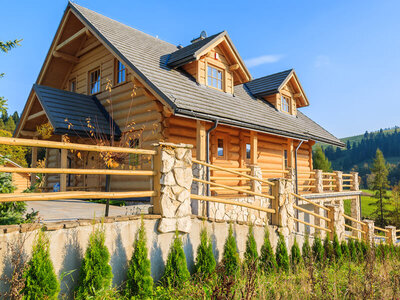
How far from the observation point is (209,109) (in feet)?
34.8

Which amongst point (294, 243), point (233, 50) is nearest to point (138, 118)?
point (233, 50)

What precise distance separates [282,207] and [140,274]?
409 centimetres

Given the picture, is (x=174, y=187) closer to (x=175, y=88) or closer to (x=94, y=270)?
(x=94, y=270)

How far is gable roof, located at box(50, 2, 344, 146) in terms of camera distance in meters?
10.0

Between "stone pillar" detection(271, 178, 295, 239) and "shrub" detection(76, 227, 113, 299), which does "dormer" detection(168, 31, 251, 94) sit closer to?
"stone pillar" detection(271, 178, 295, 239)

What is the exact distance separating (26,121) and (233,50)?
9.94 meters

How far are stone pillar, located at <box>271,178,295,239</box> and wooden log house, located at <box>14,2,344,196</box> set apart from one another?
2.48 metres

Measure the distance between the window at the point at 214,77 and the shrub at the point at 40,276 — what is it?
10.6 meters

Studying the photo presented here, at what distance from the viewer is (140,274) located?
4.69m

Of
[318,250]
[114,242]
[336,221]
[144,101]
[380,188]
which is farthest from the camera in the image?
[380,188]

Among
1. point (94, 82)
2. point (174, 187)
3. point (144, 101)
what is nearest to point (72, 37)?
point (94, 82)

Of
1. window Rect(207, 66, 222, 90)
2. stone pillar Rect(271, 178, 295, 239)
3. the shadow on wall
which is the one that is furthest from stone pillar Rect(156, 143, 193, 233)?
window Rect(207, 66, 222, 90)

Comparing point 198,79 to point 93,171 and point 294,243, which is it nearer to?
point 294,243

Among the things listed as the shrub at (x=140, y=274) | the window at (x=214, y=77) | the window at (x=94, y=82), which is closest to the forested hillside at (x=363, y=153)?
the window at (x=214, y=77)
